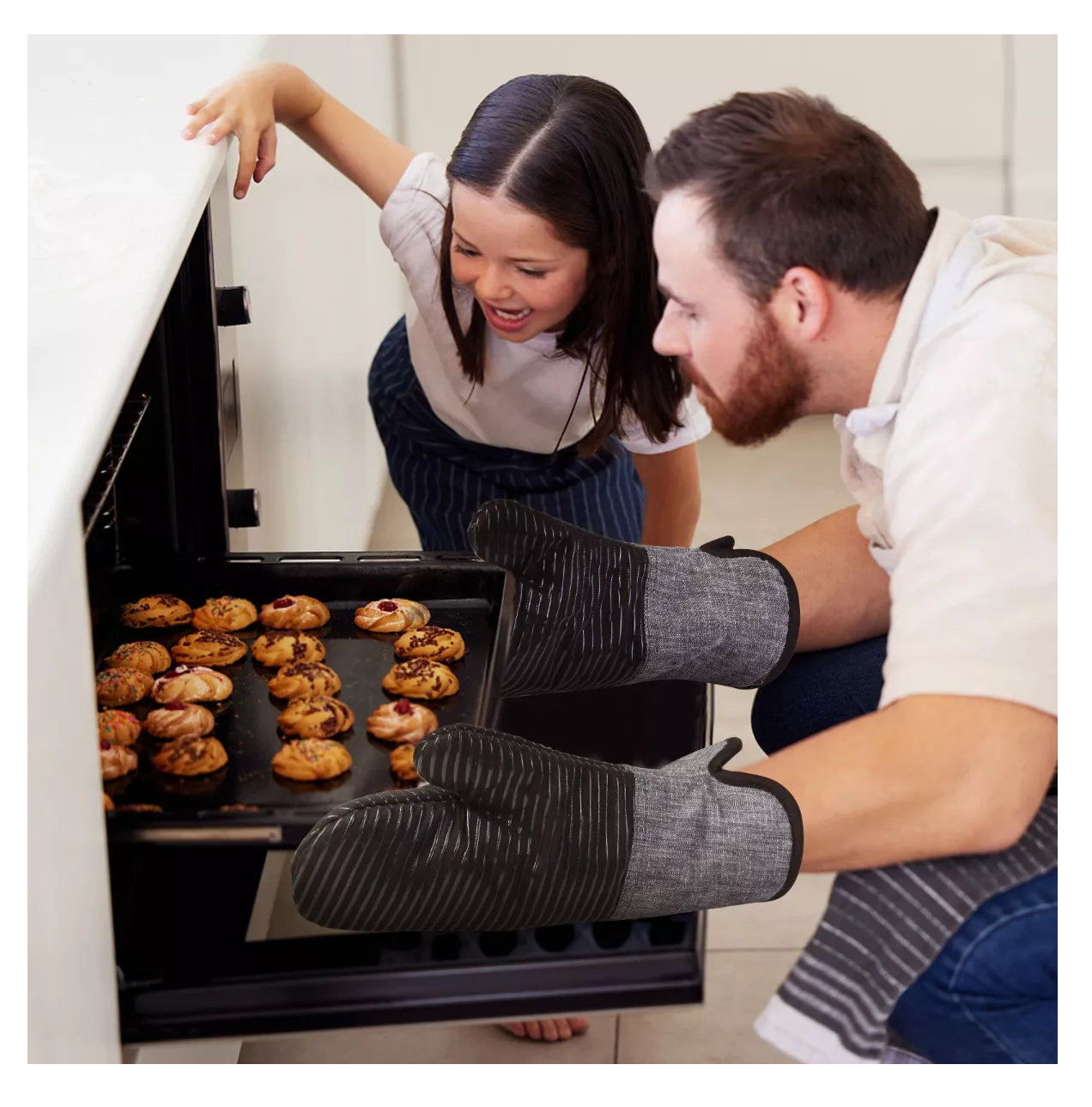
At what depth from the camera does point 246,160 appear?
146cm

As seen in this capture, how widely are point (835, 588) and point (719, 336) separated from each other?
423 millimetres

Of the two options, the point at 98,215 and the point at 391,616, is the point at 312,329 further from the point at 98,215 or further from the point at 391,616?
the point at 98,215

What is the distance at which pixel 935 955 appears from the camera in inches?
41.9

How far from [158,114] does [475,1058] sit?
1.11 metres

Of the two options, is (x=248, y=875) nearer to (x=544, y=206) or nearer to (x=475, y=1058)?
(x=475, y=1058)

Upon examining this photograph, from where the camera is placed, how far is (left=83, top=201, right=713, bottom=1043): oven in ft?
3.21

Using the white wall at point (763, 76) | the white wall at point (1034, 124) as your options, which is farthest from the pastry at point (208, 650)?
the white wall at point (1034, 124)

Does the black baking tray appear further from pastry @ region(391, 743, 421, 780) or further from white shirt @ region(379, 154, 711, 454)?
white shirt @ region(379, 154, 711, 454)

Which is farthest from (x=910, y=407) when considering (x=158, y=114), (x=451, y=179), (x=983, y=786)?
(x=158, y=114)

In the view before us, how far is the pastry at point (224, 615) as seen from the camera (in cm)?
136

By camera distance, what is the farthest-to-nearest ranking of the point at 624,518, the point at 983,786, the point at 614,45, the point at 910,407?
1. the point at 614,45
2. the point at 624,518
3. the point at 910,407
4. the point at 983,786

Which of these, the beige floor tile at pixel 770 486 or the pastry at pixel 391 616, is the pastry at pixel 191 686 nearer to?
the pastry at pixel 391 616

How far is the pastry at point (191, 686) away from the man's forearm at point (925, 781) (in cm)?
51

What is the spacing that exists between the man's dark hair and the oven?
0.43 meters
